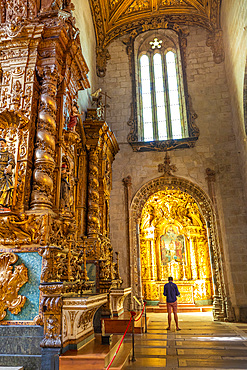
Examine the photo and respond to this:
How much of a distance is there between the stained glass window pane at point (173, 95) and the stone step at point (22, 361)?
10.8m

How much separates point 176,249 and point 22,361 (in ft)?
40.1

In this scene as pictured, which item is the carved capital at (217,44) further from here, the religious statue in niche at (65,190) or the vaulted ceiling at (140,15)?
the religious statue in niche at (65,190)

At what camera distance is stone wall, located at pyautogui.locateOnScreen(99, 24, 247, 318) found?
11680 mm

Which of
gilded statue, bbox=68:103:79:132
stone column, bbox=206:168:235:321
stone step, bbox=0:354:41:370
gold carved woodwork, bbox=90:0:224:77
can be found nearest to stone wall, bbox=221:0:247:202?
gold carved woodwork, bbox=90:0:224:77

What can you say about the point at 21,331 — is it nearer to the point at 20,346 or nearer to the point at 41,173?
the point at 20,346

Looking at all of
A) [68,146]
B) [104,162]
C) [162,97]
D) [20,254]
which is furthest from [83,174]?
[162,97]

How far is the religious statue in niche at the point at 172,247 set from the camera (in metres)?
16.2

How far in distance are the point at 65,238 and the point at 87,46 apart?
368 inches

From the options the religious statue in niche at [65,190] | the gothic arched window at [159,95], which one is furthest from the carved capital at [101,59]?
the religious statue in niche at [65,190]

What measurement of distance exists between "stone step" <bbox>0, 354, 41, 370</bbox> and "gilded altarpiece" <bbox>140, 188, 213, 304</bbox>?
1049cm

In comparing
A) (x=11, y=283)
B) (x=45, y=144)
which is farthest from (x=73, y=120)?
(x=11, y=283)

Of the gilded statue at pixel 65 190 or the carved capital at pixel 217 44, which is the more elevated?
the carved capital at pixel 217 44

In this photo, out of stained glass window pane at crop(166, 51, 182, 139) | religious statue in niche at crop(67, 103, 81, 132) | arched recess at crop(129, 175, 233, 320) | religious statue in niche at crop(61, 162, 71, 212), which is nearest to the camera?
religious statue in niche at crop(61, 162, 71, 212)

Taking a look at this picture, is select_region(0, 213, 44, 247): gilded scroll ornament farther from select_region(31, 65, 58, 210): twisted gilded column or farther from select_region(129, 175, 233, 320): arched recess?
select_region(129, 175, 233, 320): arched recess
